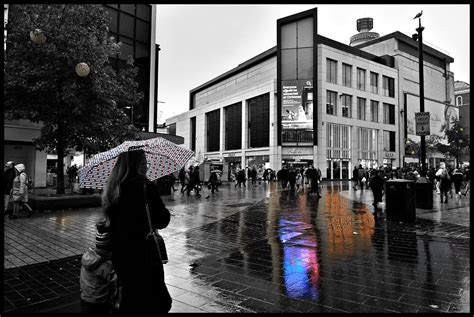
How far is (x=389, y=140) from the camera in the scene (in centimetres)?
5291

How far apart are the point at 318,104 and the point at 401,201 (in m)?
36.4

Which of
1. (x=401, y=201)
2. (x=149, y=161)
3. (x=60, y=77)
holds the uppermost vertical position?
(x=60, y=77)

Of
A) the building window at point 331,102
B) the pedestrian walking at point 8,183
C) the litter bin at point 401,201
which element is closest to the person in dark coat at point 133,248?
the litter bin at point 401,201

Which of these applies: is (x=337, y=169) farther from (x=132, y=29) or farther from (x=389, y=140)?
(x=132, y=29)

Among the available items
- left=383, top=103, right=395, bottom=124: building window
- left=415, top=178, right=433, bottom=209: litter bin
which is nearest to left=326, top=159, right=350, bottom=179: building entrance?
left=383, top=103, right=395, bottom=124: building window

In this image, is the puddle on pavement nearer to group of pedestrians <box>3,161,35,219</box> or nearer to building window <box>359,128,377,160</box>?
group of pedestrians <box>3,161,35,219</box>

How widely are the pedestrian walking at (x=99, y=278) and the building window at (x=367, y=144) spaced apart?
49.0 meters

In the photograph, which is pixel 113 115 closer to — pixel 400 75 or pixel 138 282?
pixel 138 282

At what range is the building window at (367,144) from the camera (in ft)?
159

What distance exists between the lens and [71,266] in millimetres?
5070

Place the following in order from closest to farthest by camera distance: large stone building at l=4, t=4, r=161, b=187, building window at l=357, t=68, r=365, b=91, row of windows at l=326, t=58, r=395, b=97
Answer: large stone building at l=4, t=4, r=161, b=187 → row of windows at l=326, t=58, r=395, b=97 → building window at l=357, t=68, r=365, b=91

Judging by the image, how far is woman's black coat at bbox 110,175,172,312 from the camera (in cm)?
256

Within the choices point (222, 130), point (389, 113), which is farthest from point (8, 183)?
point (389, 113)

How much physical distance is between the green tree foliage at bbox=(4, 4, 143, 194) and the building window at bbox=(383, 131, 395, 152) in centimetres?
4771
